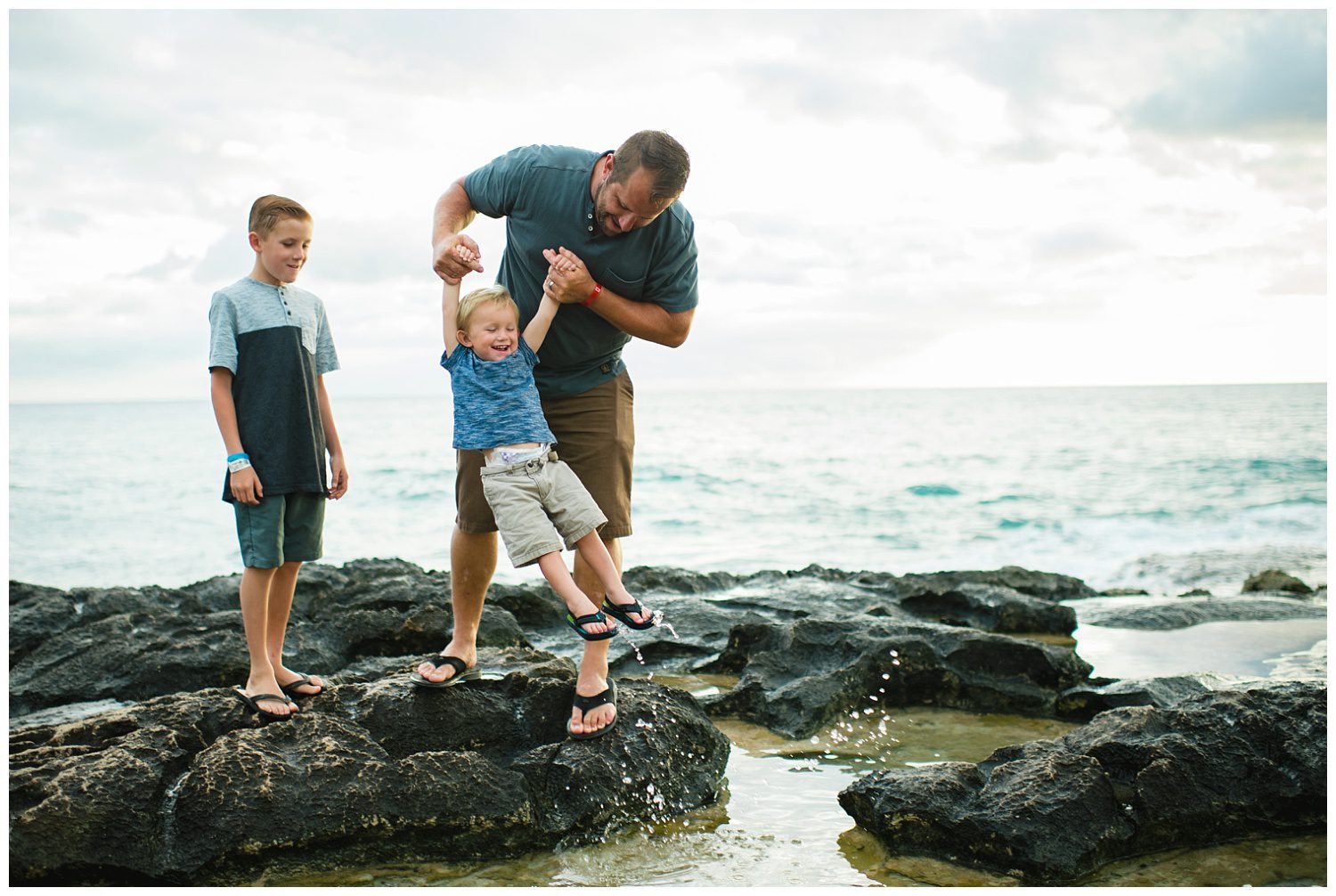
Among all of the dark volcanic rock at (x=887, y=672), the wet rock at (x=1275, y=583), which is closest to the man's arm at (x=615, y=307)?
the dark volcanic rock at (x=887, y=672)

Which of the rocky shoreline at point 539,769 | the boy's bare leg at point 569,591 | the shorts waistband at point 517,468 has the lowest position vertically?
the rocky shoreline at point 539,769

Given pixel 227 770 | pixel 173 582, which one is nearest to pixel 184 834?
pixel 227 770

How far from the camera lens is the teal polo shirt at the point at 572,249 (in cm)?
393

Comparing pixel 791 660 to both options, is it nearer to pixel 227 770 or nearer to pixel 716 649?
pixel 716 649

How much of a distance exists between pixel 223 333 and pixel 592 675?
1903mm

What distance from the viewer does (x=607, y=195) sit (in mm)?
3734

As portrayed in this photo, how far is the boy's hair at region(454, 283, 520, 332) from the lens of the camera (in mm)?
A: 3791

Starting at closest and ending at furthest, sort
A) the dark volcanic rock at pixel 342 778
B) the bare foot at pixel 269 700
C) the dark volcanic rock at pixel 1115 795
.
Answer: the dark volcanic rock at pixel 342 778, the dark volcanic rock at pixel 1115 795, the bare foot at pixel 269 700

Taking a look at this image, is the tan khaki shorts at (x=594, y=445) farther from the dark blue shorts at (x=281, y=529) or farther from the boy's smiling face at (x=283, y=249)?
the boy's smiling face at (x=283, y=249)

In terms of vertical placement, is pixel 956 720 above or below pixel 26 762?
below

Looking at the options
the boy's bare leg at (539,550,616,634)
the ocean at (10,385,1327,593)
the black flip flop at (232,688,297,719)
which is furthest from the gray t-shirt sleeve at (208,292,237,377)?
the ocean at (10,385,1327,593)

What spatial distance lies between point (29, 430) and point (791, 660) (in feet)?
205

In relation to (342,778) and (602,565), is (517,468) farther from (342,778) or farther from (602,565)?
(342,778)

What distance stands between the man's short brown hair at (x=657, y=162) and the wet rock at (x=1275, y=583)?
377 inches
